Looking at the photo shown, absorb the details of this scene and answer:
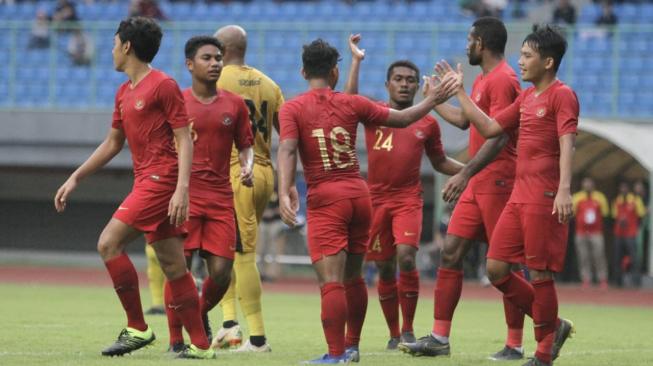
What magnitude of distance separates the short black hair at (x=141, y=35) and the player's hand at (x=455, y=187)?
233 centimetres

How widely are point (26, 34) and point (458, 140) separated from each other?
33.4 ft

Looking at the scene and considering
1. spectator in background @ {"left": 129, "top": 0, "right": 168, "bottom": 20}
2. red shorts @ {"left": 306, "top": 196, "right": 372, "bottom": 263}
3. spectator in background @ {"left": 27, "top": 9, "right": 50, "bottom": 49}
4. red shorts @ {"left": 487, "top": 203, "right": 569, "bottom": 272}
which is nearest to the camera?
red shorts @ {"left": 487, "top": 203, "right": 569, "bottom": 272}

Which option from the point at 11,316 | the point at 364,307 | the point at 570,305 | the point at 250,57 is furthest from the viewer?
the point at 250,57

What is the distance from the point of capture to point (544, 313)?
896 centimetres

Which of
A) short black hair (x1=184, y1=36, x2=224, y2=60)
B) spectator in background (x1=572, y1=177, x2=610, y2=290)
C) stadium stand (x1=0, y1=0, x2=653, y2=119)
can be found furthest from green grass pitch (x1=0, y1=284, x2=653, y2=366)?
stadium stand (x1=0, y1=0, x2=653, y2=119)

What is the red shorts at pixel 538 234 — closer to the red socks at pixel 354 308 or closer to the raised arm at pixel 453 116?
the raised arm at pixel 453 116

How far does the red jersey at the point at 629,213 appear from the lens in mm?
25328

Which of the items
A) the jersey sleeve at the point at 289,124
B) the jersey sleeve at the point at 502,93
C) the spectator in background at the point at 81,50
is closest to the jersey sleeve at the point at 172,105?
the jersey sleeve at the point at 289,124

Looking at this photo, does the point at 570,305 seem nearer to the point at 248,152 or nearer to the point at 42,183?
the point at 248,152

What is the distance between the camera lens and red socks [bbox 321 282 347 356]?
354 inches

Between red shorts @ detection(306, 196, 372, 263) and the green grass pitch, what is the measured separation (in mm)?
849

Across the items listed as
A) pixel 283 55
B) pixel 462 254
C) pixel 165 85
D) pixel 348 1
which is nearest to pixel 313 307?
pixel 462 254

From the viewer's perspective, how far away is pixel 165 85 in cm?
924

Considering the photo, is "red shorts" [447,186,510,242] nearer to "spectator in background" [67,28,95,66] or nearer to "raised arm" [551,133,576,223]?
"raised arm" [551,133,576,223]
